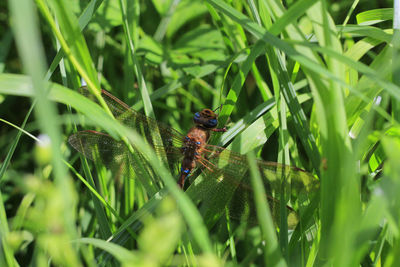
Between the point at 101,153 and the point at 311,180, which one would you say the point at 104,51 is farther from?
the point at 311,180

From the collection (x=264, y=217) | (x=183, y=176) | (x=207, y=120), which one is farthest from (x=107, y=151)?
(x=264, y=217)

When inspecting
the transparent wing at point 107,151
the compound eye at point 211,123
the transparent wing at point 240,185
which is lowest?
the transparent wing at point 240,185

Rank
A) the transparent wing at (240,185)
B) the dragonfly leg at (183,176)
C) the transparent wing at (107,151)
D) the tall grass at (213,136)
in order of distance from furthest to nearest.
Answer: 1. the dragonfly leg at (183,176)
2. the transparent wing at (107,151)
3. the transparent wing at (240,185)
4. the tall grass at (213,136)

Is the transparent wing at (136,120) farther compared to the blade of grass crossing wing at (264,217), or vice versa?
the transparent wing at (136,120)

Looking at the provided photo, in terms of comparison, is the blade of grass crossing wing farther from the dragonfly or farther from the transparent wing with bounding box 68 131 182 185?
the transparent wing with bounding box 68 131 182 185

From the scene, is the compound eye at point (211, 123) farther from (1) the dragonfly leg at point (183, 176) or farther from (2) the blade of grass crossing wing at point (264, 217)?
(2) the blade of grass crossing wing at point (264, 217)

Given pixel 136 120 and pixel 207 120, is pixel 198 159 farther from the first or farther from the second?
pixel 136 120

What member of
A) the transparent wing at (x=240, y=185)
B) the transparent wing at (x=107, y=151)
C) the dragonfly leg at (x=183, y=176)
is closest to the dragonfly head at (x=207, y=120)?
the transparent wing at (x=240, y=185)

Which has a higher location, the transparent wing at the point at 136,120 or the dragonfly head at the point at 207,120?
the transparent wing at the point at 136,120
